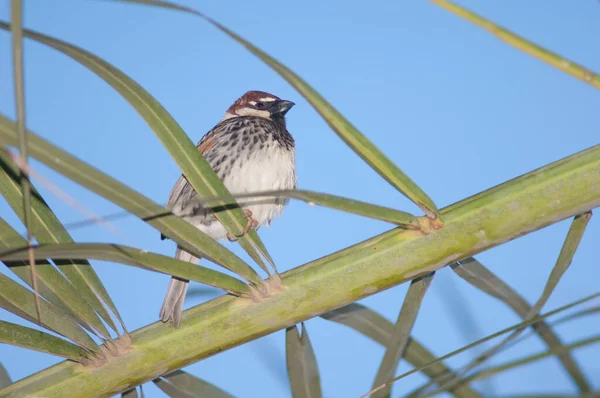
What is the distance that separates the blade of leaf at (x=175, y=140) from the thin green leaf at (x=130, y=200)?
0.10 metres

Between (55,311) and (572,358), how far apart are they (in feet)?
3.45

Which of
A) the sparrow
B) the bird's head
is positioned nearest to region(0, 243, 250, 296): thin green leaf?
the sparrow

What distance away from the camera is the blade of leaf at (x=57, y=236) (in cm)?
161

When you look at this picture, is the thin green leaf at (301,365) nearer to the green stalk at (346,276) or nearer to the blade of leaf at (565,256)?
the green stalk at (346,276)

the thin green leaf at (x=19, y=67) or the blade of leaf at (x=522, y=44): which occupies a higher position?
the blade of leaf at (x=522, y=44)

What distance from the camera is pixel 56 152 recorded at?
1107 mm

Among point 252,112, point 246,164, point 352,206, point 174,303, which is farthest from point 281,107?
point 352,206

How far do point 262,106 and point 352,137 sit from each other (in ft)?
10.7

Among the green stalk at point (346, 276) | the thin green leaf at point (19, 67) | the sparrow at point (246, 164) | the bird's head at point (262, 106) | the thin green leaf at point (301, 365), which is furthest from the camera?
the bird's head at point (262, 106)

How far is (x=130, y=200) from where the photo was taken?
4.25ft

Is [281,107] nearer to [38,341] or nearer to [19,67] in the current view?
[38,341]

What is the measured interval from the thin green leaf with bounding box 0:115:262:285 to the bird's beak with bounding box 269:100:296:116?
2927mm

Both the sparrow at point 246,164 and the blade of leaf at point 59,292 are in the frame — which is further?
the sparrow at point 246,164

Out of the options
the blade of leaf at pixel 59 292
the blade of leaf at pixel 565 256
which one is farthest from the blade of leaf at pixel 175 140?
the blade of leaf at pixel 565 256
